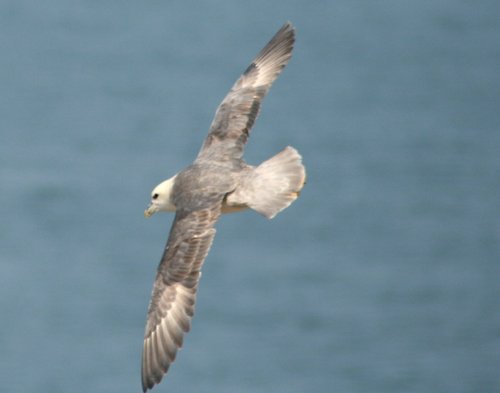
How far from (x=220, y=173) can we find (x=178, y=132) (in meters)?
24.0

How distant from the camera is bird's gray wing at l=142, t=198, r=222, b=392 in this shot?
12336 mm

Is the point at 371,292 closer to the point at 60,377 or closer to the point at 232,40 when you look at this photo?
the point at 60,377

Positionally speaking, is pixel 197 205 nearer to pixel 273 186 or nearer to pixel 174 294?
pixel 273 186

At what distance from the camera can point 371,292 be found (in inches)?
1353

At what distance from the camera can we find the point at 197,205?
12758mm

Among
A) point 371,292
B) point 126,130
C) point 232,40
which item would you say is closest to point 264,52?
point 371,292

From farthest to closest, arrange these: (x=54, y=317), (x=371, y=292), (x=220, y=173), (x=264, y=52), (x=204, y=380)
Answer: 1. (x=371, y=292)
2. (x=54, y=317)
3. (x=204, y=380)
4. (x=264, y=52)
5. (x=220, y=173)

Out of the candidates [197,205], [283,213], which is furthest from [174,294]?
[283,213]

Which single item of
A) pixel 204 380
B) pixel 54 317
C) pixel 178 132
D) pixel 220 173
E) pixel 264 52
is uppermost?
pixel 178 132

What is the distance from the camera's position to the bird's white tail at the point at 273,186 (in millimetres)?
12734

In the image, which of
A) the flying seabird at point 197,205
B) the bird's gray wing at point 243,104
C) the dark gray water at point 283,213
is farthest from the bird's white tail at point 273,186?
the dark gray water at point 283,213

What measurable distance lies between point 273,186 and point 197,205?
0.70 metres

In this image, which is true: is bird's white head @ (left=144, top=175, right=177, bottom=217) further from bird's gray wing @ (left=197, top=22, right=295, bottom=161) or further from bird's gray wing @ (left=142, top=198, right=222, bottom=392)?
bird's gray wing @ (left=142, top=198, right=222, bottom=392)

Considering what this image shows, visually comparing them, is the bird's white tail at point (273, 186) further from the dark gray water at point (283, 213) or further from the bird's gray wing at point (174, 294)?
the dark gray water at point (283, 213)
